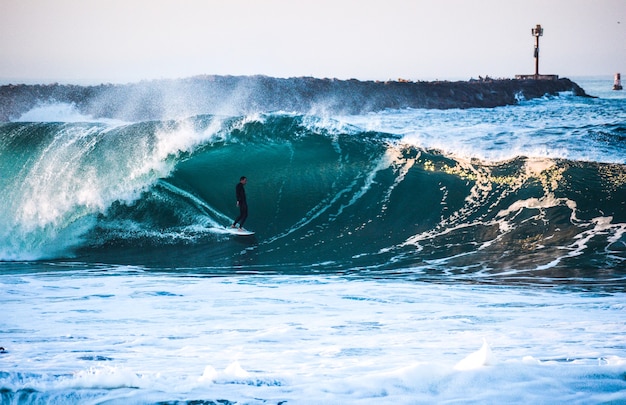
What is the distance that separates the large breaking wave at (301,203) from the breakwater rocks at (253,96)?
43.3ft

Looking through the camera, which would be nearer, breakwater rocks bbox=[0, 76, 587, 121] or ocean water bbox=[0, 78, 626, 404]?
ocean water bbox=[0, 78, 626, 404]

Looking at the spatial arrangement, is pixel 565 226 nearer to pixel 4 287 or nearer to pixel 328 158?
pixel 328 158

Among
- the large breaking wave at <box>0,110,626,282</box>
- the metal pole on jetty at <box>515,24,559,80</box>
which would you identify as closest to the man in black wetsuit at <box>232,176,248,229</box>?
the large breaking wave at <box>0,110,626,282</box>

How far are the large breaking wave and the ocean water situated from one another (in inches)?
1.8

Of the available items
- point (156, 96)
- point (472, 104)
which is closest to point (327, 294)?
point (156, 96)

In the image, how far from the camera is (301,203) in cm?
1092

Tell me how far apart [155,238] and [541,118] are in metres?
20.8

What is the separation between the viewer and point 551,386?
10.9ft

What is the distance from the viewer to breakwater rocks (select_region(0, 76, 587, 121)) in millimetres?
26672

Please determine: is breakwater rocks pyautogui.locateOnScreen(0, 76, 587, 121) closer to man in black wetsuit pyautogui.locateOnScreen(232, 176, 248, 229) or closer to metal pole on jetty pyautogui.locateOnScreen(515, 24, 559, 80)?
metal pole on jetty pyautogui.locateOnScreen(515, 24, 559, 80)

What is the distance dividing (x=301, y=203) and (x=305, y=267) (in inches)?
114

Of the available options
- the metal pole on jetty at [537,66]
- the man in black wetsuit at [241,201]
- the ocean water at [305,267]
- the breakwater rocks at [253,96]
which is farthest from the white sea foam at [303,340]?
the metal pole on jetty at [537,66]

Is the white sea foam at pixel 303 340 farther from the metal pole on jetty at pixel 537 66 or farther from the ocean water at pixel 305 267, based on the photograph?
the metal pole on jetty at pixel 537 66

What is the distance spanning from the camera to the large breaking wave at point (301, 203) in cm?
839
